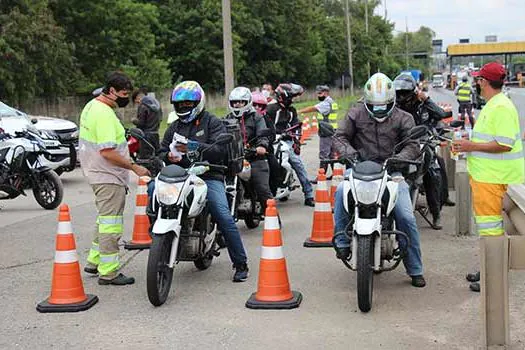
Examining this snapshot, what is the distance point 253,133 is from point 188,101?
2.56 meters

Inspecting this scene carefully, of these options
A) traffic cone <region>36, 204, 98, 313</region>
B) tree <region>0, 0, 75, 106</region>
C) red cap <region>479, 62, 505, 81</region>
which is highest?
tree <region>0, 0, 75, 106</region>

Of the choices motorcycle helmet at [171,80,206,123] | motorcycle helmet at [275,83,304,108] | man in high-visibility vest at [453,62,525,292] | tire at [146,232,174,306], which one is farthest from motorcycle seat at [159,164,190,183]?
motorcycle helmet at [275,83,304,108]

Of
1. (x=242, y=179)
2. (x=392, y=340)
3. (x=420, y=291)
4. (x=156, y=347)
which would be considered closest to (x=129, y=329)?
(x=156, y=347)

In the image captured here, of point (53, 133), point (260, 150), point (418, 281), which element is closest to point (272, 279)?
point (418, 281)

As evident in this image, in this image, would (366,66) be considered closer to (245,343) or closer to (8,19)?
(8,19)

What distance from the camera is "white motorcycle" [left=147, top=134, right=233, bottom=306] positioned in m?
6.00

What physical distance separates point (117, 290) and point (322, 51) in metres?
70.2

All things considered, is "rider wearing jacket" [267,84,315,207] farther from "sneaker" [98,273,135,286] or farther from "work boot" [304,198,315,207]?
"sneaker" [98,273,135,286]

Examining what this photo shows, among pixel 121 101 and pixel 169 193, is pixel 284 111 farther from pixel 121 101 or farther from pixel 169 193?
pixel 169 193

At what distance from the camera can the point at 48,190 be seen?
464 inches

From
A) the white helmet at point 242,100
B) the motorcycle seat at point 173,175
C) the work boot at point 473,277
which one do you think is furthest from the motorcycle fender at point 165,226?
the white helmet at point 242,100

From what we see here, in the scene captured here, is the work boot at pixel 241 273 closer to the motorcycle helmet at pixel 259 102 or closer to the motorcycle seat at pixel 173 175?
the motorcycle seat at pixel 173 175

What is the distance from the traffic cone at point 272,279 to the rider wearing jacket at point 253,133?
266cm

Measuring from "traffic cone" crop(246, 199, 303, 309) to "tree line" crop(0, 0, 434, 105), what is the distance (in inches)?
1071
